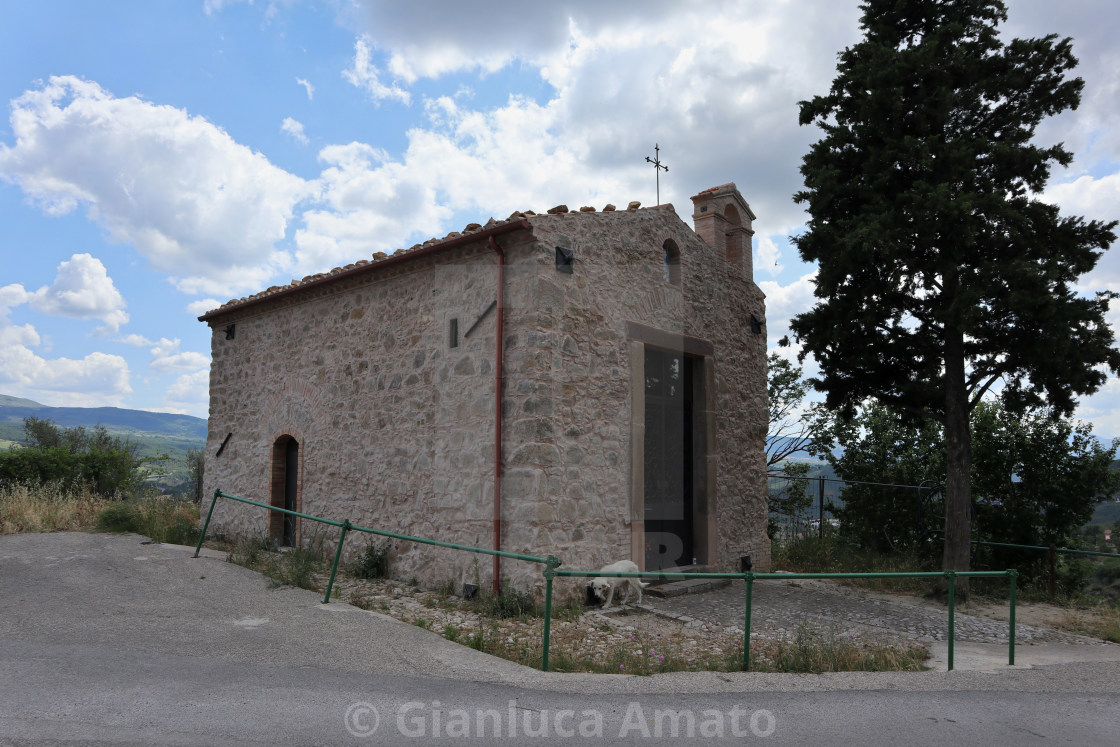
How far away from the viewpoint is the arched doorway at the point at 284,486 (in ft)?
34.3

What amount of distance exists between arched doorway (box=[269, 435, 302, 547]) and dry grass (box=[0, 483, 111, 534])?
9.63ft

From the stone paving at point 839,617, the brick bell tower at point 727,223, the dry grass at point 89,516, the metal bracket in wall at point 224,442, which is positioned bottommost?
the stone paving at point 839,617

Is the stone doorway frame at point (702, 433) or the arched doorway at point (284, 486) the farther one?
the arched doorway at point (284, 486)

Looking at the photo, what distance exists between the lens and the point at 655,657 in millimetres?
5586

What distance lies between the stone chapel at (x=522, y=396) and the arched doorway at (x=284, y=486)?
0.03 m

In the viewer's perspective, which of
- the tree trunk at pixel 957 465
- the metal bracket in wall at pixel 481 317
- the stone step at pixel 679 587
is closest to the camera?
the metal bracket in wall at pixel 481 317

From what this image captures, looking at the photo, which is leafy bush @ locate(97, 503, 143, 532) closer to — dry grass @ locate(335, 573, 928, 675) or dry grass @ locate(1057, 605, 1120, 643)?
dry grass @ locate(335, 573, 928, 675)

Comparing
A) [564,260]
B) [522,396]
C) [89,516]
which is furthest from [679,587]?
[89,516]

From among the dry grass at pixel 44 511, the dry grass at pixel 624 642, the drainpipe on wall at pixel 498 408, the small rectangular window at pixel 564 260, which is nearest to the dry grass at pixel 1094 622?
the dry grass at pixel 624 642

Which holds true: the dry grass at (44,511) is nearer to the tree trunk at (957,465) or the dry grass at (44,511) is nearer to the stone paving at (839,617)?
the stone paving at (839,617)

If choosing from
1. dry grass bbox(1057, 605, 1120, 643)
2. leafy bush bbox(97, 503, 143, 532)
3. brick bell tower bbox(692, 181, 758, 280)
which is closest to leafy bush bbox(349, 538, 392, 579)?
leafy bush bbox(97, 503, 143, 532)

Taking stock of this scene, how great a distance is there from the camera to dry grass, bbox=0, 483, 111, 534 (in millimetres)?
10484

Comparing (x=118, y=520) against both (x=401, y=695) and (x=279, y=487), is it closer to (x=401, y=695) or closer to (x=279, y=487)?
(x=279, y=487)

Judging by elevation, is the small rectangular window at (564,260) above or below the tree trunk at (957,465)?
above
